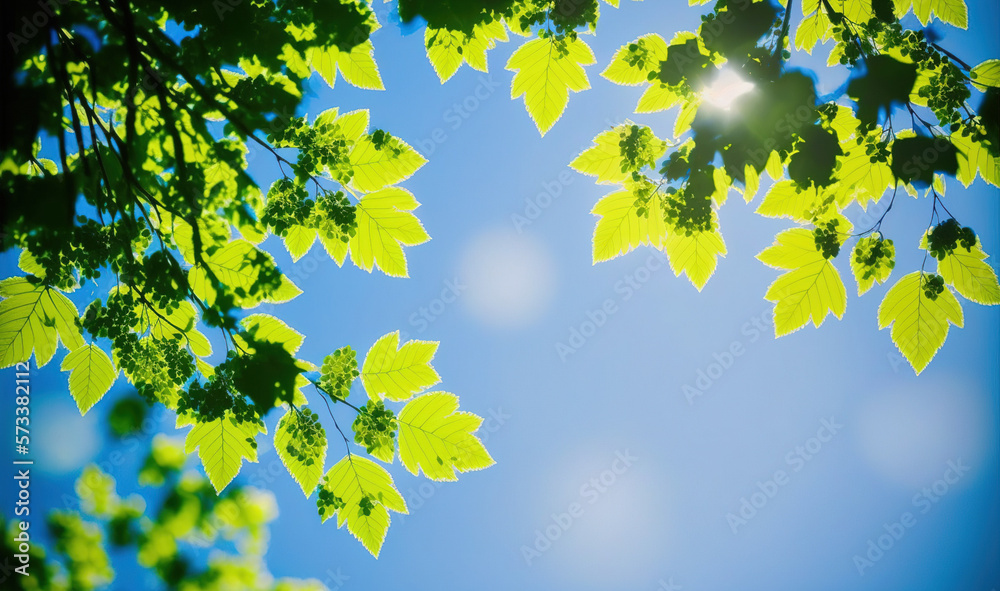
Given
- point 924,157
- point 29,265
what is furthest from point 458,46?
point 29,265

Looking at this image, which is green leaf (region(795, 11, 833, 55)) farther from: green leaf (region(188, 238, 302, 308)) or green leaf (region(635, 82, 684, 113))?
green leaf (region(188, 238, 302, 308))

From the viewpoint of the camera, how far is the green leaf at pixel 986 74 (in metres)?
2.13

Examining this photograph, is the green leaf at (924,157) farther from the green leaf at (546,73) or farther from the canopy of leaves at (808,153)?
the green leaf at (546,73)

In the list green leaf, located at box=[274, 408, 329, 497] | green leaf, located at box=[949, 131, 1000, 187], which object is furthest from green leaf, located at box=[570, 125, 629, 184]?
green leaf, located at box=[274, 408, 329, 497]

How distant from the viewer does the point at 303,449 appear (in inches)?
84.8

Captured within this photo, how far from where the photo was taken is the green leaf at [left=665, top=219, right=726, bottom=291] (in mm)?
2287

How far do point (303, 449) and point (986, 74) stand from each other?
3.65 m

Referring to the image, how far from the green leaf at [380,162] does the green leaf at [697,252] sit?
138 cm

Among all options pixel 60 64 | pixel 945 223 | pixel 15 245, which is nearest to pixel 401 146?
pixel 60 64

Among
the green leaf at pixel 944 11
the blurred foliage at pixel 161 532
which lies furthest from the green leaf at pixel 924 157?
the blurred foliage at pixel 161 532

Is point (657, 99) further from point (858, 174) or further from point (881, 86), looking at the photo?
point (858, 174)

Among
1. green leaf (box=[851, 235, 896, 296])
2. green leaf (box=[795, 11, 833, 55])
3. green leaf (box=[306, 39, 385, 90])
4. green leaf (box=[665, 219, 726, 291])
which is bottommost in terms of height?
green leaf (box=[851, 235, 896, 296])

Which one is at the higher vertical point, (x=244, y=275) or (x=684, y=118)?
(x=684, y=118)

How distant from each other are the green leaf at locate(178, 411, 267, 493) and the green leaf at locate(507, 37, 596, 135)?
6.59 ft
